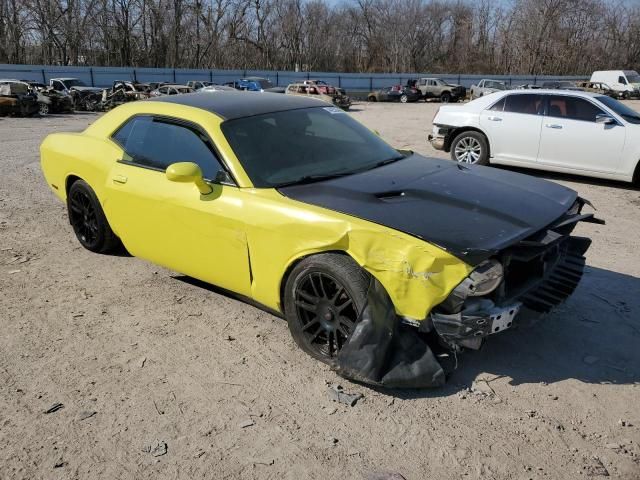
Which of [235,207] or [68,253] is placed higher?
[235,207]

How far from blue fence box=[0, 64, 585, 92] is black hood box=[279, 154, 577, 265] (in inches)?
1540

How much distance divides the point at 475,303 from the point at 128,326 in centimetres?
235

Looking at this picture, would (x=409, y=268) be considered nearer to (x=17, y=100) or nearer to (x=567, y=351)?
(x=567, y=351)

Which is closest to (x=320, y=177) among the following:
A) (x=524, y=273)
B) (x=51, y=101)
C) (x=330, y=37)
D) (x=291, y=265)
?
(x=291, y=265)

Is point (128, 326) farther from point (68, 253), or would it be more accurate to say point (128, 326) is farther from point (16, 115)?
point (16, 115)

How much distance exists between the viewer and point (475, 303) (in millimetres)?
3020

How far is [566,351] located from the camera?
3.57 meters

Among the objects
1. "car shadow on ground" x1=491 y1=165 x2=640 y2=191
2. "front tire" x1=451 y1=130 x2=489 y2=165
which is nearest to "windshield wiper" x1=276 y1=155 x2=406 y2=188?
"front tire" x1=451 y1=130 x2=489 y2=165

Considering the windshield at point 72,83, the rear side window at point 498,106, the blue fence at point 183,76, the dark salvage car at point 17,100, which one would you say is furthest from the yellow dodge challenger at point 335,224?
the blue fence at point 183,76

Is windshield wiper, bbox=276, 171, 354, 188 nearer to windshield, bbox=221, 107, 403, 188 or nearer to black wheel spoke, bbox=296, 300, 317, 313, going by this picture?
windshield, bbox=221, 107, 403, 188

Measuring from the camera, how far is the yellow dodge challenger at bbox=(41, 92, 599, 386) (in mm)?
2980

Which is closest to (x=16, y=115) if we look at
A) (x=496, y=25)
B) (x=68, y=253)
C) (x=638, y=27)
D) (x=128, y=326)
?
(x=68, y=253)

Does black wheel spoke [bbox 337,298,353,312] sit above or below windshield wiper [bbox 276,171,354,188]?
below

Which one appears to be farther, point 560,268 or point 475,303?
point 560,268
